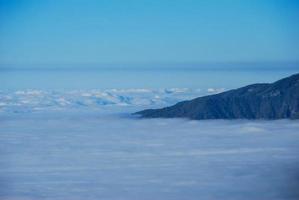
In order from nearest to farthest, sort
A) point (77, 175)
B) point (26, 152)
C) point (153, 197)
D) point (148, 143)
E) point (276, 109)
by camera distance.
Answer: point (153, 197), point (77, 175), point (26, 152), point (148, 143), point (276, 109)

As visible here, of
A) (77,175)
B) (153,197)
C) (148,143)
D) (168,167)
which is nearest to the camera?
(153,197)

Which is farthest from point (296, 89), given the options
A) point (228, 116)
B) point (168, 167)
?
point (168, 167)

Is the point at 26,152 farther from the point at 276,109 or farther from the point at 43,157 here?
the point at 276,109

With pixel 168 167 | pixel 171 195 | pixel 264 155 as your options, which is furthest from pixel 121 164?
pixel 171 195

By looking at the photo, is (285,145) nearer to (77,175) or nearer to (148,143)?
(148,143)

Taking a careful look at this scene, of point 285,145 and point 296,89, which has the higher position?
point 296,89

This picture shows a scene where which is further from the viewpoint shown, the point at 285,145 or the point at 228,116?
the point at 228,116
